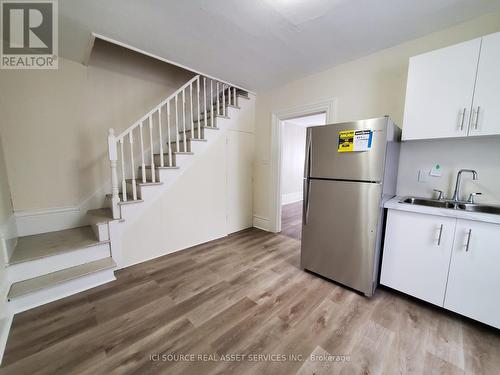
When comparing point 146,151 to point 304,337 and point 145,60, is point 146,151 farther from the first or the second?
point 304,337

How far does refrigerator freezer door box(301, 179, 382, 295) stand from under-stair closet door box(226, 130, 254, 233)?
1.54 metres

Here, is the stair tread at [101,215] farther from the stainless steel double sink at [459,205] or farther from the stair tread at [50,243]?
the stainless steel double sink at [459,205]

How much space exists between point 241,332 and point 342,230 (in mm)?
1285

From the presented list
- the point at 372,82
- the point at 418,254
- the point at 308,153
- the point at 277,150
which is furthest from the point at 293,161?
the point at 418,254

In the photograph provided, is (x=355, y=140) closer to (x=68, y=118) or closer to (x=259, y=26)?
(x=259, y=26)

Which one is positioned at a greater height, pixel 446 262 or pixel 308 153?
pixel 308 153

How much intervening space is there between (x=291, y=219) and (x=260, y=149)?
1870mm

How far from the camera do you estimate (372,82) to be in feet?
7.29

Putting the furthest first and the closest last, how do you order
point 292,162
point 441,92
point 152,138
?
1. point 292,162
2. point 152,138
3. point 441,92

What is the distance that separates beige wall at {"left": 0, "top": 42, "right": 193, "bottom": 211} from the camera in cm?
218

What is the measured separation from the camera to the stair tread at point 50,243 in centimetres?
178

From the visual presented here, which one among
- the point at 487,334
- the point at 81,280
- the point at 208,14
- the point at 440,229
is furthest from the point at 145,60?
the point at 487,334

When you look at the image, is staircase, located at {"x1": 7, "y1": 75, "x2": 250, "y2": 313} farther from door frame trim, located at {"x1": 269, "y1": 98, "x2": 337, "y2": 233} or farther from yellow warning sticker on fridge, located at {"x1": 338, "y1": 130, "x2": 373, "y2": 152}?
yellow warning sticker on fridge, located at {"x1": 338, "y1": 130, "x2": 373, "y2": 152}

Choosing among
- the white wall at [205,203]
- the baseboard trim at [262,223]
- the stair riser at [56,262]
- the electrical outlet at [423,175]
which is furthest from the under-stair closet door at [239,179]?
the electrical outlet at [423,175]
